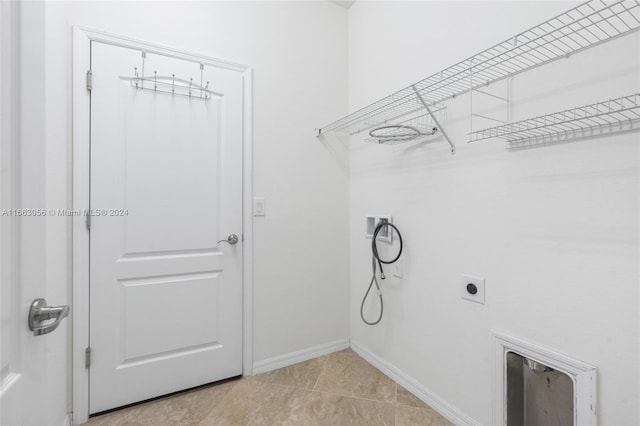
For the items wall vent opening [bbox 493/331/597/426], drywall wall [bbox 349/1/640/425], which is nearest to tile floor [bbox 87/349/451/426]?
drywall wall [bbox 349/1/640/425]

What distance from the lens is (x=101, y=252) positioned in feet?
5.39

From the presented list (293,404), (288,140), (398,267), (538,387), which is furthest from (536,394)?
(288,140)

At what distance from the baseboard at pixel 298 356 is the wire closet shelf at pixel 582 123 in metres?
1.83

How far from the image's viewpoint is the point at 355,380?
197 cm

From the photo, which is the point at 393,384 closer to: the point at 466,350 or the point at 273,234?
the point at 466,350

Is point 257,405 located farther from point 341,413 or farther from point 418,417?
point 418,417

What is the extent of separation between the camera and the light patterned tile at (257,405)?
161 cm

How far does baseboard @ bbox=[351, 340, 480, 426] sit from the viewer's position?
5.10 ft

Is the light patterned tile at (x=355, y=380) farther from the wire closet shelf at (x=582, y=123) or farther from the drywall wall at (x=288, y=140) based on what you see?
the wire closet shelf at (x=582, y=123)

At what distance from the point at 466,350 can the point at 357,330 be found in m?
0.96

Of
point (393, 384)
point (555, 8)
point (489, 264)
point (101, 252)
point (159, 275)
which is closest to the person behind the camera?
point (555, 8)

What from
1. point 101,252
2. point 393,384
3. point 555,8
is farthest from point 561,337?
point 101,252

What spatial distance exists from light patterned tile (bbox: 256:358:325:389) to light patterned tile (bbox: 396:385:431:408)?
0.54 meters

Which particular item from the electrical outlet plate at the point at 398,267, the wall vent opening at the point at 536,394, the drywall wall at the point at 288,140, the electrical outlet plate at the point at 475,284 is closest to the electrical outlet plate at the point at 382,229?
the electrical outlet plate at the point at 398,267
